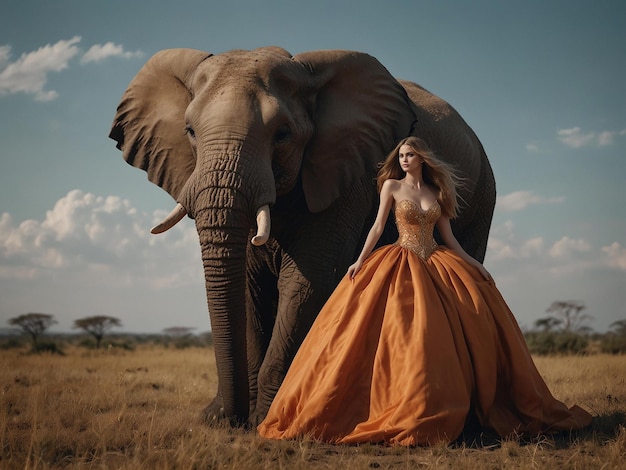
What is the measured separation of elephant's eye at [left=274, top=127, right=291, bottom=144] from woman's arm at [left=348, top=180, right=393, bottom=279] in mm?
1008

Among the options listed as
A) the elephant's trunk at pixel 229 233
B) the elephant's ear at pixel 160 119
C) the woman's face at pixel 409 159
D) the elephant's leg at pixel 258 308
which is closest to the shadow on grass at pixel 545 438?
the elephant's trunk at pixel 229 233

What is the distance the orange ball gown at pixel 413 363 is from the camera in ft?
17.2

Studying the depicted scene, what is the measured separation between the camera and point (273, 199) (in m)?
6.25

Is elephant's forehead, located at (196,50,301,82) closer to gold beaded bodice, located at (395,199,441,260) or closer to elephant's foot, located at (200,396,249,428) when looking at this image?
gold beaded bodice, located at (395,199,441,260)

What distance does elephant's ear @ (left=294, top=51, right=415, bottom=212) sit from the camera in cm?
702

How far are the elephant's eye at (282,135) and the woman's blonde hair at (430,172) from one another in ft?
3.02

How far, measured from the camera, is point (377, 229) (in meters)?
6.05

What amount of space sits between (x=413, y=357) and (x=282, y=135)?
2.42 metres

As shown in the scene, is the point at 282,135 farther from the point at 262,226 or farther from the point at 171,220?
the point at 171,220

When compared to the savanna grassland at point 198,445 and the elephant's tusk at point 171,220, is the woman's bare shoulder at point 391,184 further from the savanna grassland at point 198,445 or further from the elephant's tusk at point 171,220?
the savanna grassland at point 198,445

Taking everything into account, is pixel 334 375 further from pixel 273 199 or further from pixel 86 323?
pixel 86 323

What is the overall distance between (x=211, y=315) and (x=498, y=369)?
241 cm

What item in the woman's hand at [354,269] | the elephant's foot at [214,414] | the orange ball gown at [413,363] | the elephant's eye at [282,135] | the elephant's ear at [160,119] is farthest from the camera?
the elephant's ear at [160,119]

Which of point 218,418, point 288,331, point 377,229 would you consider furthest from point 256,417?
point 377,229
